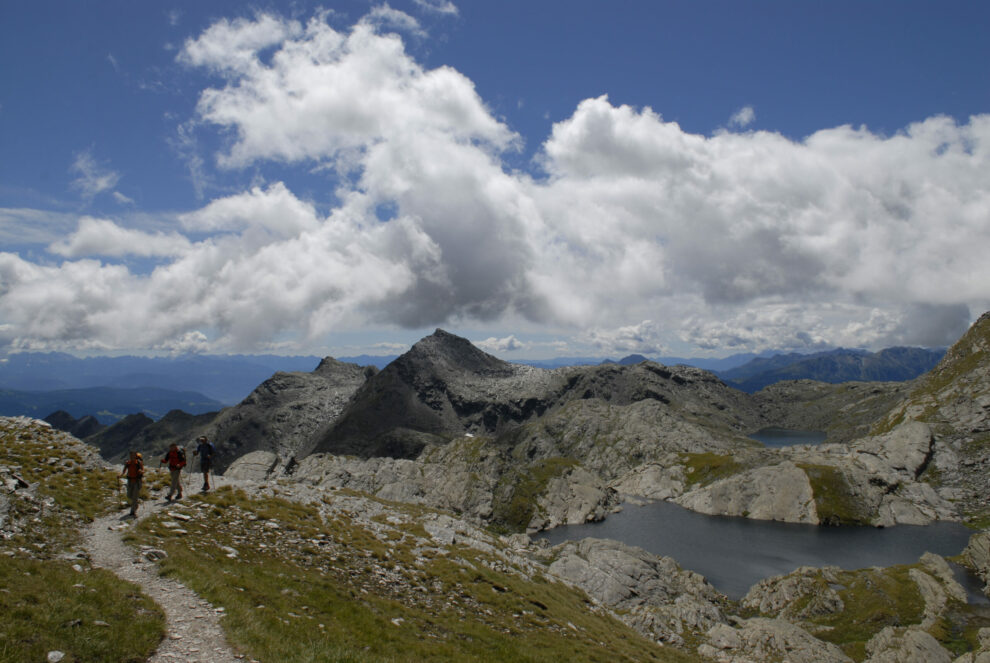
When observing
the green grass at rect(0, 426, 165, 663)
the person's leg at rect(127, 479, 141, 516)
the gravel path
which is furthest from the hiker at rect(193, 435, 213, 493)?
the gravel path

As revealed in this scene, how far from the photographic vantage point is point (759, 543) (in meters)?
164

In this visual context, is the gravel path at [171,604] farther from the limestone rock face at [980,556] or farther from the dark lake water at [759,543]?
the limestone rock face at [980,556]

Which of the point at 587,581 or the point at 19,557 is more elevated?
the point at 19,557

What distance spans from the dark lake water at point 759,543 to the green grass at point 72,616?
423 ft

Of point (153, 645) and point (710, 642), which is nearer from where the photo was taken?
point (153, 645)

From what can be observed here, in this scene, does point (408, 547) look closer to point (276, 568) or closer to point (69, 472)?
point (276, 568)

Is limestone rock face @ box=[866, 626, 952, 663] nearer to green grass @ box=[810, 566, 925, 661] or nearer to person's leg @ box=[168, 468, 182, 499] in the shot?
green grass @ box=[810, 566, 925, 661]

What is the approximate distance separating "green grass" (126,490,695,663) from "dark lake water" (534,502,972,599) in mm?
103540

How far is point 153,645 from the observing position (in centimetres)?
1489

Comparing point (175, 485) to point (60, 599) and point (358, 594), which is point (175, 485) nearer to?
point (358, 594)

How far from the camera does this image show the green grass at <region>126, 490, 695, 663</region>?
745 inches

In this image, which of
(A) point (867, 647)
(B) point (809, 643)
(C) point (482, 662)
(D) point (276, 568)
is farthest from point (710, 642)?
(D) point (276, 568)

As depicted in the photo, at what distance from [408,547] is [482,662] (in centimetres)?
1717

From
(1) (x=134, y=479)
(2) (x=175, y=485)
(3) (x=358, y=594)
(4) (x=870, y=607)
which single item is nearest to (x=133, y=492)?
(1) (x=134, y=479)
